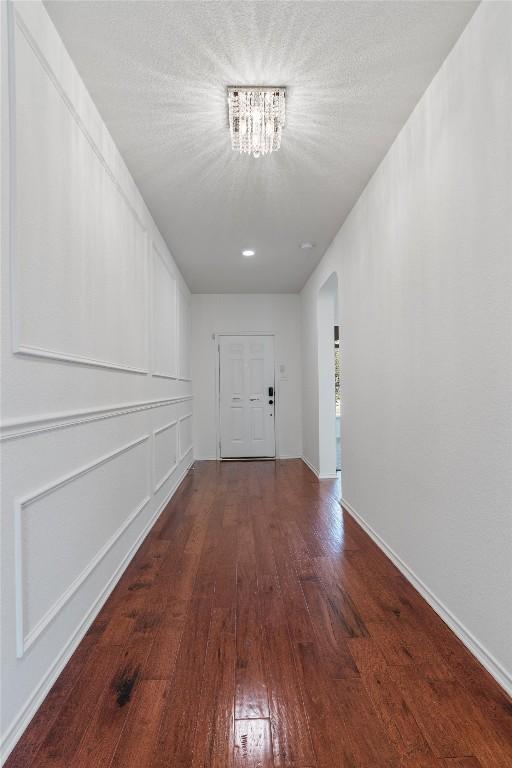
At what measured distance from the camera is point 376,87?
88.0 inches

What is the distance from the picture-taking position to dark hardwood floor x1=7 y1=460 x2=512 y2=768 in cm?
134

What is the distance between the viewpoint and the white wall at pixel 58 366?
1.43 metres

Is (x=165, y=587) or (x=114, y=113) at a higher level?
(x=114, y=113)

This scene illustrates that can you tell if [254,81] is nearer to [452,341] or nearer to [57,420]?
[452,341]

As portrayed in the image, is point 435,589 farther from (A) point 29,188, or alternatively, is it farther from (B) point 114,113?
(B) point 114,113

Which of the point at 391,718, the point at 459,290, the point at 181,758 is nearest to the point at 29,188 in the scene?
the point at 459,290

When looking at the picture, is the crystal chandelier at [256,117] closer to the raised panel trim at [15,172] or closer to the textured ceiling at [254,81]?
the textured ceiling at [254,81]

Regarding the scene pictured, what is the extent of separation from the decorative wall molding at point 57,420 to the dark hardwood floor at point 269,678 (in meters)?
0.90

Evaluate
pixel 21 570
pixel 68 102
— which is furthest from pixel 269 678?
pixel 68 102

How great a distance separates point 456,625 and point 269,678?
2.72 feet

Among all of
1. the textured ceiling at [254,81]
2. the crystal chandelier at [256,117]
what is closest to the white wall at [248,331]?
the textured ceiling at [254,81]

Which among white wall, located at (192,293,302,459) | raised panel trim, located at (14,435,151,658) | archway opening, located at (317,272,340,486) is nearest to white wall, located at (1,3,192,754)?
raised panel trim, located at (14,435,151,658)

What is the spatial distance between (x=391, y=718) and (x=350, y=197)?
319cm

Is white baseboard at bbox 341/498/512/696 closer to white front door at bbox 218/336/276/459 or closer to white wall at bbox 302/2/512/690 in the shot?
white wall at bbox 302/2/512/690
